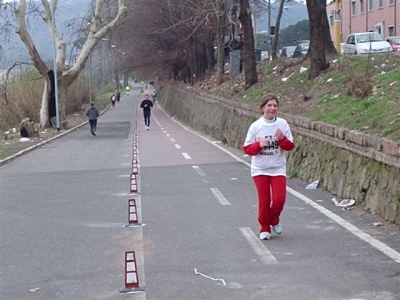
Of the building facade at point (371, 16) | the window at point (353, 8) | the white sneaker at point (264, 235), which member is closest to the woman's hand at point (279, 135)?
the white sneaker at point (264, 235)

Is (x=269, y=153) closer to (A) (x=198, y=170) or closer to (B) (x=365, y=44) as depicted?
(A) (x=198, y=170)

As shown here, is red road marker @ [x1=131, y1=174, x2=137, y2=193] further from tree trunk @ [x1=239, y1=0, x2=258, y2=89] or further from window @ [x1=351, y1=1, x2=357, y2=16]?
window @ [x1=351, y1=1, x2=357, y2=16]

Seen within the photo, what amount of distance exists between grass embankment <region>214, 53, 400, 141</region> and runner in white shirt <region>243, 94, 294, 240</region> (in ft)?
8.77

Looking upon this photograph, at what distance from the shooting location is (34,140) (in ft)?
114

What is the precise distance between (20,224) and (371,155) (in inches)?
207

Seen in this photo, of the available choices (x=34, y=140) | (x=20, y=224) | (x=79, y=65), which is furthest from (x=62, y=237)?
(x=79, y=65)

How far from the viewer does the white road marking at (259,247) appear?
320 inches

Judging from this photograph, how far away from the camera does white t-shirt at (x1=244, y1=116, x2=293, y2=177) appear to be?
356 inches

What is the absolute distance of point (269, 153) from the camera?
905 cm

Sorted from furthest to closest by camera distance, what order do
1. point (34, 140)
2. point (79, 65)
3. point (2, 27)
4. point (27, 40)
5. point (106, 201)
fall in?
point (79, 65) → point (27, 40) → point (2, 27) → point (34, 140) → point (106, 201)

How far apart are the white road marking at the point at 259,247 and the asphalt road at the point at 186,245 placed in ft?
0.04

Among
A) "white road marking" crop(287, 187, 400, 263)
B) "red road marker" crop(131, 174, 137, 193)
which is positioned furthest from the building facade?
"white road marking" crop(287, 187, 400, 263)

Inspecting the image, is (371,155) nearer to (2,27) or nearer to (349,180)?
(349,180)

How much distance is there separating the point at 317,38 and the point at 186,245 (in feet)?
54.0
